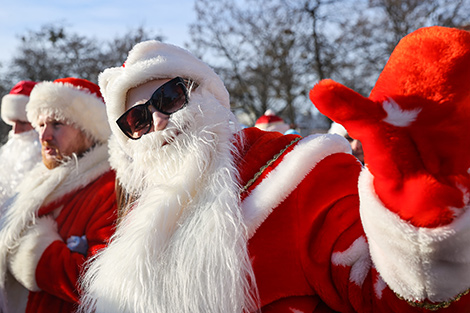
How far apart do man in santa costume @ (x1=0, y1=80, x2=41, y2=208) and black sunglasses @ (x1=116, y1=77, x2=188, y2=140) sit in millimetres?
2427

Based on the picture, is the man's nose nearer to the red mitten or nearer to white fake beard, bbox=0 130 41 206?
the red mitten

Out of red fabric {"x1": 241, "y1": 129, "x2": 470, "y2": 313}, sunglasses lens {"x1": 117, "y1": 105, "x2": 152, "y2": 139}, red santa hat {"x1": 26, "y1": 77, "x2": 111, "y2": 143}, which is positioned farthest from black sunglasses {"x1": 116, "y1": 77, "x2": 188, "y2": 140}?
red santa hat {"x1": 26, "y1": 77, "x2": 111, "y2": 143}

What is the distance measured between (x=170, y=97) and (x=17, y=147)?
324 centimetres

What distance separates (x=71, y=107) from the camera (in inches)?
138

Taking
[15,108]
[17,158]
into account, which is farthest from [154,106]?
[15,108]

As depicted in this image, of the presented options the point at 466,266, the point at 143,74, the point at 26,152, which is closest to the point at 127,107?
the point at 143,74

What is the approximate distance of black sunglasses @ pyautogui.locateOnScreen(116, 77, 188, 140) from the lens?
6.97 ft

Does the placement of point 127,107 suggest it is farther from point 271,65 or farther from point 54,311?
point 271,65

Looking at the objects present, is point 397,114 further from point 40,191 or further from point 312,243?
point 40,191

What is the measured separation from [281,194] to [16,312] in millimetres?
2367

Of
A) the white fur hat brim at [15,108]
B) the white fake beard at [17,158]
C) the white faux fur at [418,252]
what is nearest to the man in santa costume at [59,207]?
the white fake beard at [17,158]

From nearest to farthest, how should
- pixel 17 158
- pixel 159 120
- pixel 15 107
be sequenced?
pixel 159 120 → pixel 17 158 → pixel 15 107

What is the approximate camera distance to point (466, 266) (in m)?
1.21

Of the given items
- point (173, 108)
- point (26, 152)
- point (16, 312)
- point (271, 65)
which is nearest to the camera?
point (173, 108)
